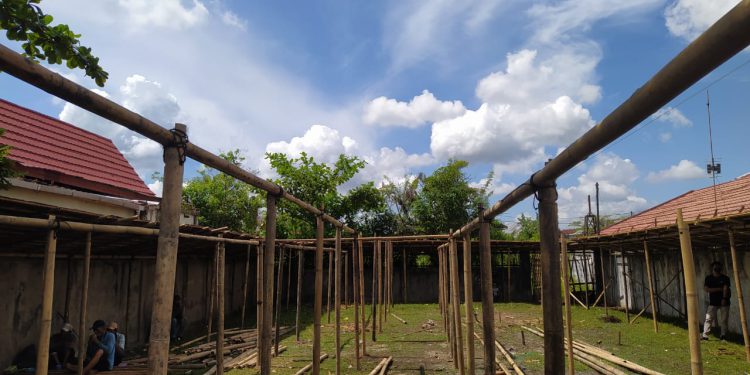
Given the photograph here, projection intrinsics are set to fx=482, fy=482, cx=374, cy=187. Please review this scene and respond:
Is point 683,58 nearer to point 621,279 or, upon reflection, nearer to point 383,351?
point 383,351

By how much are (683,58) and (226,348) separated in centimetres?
1098

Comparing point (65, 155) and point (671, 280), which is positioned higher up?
point (65, 155)

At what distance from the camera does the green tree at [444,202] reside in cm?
2705

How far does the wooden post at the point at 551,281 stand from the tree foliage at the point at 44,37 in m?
3.70

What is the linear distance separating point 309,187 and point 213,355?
13066 millimetres

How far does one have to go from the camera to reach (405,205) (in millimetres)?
30203

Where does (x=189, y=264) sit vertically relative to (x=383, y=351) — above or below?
above

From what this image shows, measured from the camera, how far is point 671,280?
13906 mm

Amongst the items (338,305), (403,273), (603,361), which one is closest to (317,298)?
(338,305)

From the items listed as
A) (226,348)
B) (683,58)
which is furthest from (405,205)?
(683,58)

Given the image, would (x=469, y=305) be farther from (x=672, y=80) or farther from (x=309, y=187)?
(x=309, y=187)

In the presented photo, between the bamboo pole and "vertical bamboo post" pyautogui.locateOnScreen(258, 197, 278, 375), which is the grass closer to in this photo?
the bamboo pole

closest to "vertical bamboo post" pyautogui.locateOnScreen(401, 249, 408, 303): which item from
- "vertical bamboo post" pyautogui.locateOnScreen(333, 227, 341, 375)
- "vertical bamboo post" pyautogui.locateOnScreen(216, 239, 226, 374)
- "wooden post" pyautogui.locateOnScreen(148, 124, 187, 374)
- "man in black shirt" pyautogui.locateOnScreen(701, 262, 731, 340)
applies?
"man in black shirt" pyautogui.locateOnScreen(701, 262, 731, 340)

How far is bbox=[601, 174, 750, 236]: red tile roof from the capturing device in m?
12.6
